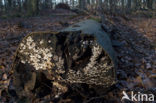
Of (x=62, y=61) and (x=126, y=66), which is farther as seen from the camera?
(x=126, y=66)

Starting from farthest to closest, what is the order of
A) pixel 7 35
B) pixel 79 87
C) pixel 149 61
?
1. pixel 7 35
2. pixel 149 61
3. pixel 79 87

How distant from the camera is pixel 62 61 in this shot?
2.50 meters

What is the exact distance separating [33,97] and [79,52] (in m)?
1.10

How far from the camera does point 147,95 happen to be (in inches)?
104

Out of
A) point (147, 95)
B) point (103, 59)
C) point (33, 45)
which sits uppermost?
point (33, 45)

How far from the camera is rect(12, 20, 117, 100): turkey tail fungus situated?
2.42 meters

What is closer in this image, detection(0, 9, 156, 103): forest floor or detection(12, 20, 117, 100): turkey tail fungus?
detection(12, 20, 117, 100): turkey tail fungus

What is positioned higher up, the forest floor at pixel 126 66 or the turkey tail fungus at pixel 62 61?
the turkey tail fungus at pixel 62 61

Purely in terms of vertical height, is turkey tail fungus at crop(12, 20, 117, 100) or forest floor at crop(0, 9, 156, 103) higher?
turkey tail fungus at crop(12, 20, 117, 100)

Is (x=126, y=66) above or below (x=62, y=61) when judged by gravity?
below

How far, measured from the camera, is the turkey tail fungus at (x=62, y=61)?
95.3 inches

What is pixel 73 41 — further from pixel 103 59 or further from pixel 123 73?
pixel 123 73

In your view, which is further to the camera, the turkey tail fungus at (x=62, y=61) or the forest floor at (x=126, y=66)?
the forest floor at (x=126, y=66)

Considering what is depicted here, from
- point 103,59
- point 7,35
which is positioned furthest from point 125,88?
point 7,35
